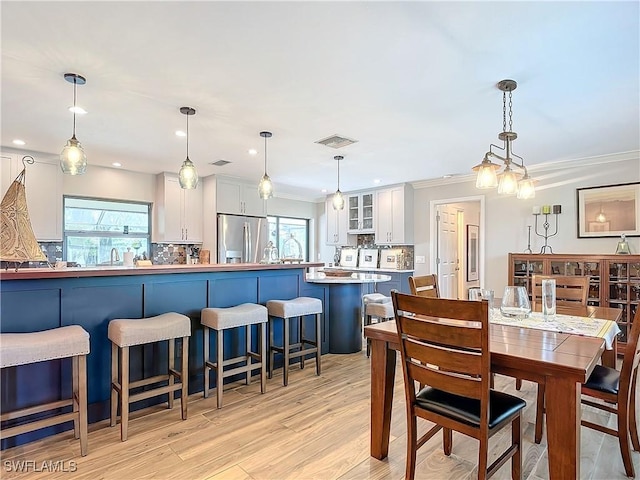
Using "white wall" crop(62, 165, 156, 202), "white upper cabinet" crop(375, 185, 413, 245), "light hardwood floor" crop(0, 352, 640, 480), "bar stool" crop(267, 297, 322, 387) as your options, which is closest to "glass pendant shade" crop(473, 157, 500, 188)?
"light hardwood floor" crop(0, 352, 640, 480)

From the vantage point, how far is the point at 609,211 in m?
4.48

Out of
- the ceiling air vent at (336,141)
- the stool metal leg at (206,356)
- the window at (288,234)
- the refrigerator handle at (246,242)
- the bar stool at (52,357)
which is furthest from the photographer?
the window at (288,234)

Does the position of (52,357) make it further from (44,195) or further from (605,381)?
(44,195)

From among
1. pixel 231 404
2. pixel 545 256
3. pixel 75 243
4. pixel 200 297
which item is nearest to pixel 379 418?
pixel 231 404

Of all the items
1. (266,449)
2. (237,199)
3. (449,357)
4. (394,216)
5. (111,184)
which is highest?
(111,184)

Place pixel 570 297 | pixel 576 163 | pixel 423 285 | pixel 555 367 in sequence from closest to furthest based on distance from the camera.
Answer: pixel 555 367 < pixel 423 285 < pixel 570 297 < pixel 576 163

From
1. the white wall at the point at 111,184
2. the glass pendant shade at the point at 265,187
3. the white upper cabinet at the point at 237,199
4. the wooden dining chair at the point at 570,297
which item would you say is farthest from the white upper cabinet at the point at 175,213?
the wooden dining chair at the point at 570,297

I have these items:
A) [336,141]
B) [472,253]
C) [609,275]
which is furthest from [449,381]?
[472,253]

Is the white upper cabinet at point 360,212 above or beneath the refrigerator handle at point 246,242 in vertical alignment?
above

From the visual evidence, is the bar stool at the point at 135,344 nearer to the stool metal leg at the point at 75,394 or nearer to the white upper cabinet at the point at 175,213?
the stool metal leg at the point at 75,394

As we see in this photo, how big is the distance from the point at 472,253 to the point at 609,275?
3461 mm

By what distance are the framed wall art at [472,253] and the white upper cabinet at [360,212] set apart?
88.0 inches

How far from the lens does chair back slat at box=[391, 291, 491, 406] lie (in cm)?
149

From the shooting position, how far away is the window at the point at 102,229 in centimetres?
492
